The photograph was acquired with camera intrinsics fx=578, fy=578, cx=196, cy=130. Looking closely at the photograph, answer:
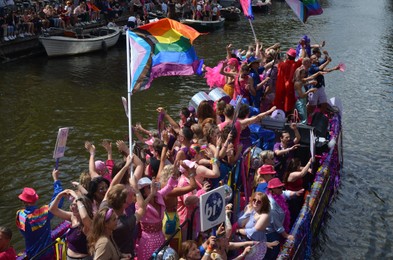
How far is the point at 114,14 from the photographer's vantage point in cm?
3628

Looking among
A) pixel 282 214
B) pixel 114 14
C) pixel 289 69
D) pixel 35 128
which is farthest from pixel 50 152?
pixel 114 14

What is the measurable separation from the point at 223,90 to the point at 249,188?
3.43 meters

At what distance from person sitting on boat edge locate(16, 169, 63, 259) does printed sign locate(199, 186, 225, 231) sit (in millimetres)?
2027

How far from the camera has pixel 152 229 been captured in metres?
6.56

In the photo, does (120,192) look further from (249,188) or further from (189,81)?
(189,81)

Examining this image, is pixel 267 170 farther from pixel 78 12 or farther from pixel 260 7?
pixel 260 7

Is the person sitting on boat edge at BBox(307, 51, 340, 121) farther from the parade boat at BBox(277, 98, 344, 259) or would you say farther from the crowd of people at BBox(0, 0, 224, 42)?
the crowd of people at BBox(0, 0, 224, 42)

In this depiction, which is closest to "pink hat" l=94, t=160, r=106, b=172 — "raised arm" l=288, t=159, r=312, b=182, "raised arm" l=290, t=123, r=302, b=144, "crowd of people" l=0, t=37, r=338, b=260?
"crowd of people" l=0, t=37, r=338, b=260

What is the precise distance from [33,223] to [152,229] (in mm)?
1438

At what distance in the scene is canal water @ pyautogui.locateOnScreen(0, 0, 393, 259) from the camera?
39.4ft

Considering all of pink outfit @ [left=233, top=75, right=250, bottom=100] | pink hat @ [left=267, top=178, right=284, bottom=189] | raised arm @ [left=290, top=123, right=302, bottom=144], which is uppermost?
pink outfit @ [left=233, top=75, right=250, bottom=100]

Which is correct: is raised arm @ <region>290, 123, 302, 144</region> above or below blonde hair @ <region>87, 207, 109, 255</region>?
below

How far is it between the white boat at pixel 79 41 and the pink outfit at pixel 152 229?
22.7 metres

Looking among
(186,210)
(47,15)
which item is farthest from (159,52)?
(47,15)
